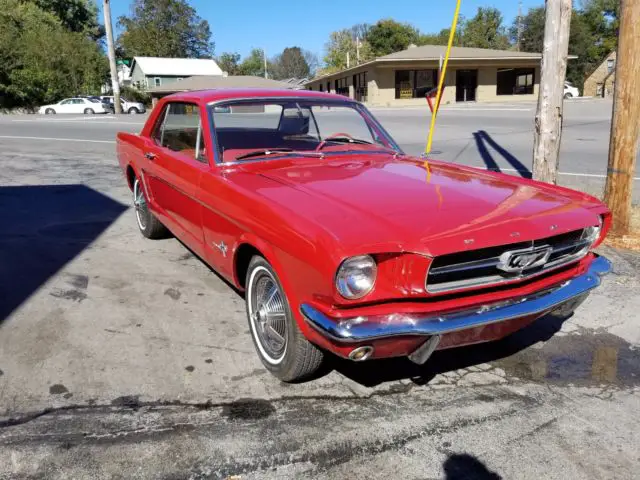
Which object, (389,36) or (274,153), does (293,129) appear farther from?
(389,36)

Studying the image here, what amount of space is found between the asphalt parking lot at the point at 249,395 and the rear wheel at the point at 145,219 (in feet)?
2.16

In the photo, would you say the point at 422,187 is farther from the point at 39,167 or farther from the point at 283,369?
the point at 39,167

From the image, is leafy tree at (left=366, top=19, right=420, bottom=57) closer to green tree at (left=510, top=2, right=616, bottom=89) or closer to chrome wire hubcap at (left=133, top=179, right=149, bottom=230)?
green tree at (left=510, top=2, right=616, bottom=89)

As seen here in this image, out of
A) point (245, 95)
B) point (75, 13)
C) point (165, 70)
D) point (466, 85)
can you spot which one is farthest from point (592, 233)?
A: point (75, 13)

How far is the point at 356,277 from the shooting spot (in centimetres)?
255

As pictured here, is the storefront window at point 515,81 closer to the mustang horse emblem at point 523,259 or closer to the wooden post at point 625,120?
the wooden post at point 625,120

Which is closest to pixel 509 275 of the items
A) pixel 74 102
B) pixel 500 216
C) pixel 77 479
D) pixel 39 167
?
pixel 500 216

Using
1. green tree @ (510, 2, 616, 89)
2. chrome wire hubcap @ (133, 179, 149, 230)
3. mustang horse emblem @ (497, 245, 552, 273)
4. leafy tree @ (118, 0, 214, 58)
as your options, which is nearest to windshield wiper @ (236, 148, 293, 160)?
mustang horse emblem @ (497, 245, 552, 273)

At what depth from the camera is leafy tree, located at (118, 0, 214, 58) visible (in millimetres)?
76500

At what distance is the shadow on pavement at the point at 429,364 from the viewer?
3283 mm

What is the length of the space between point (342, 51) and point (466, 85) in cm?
3834

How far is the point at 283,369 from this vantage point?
312 centimetres

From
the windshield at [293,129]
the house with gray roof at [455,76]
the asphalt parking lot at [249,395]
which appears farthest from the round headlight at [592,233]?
the house with gray roof at [455,76]

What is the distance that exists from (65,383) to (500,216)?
101 inches
